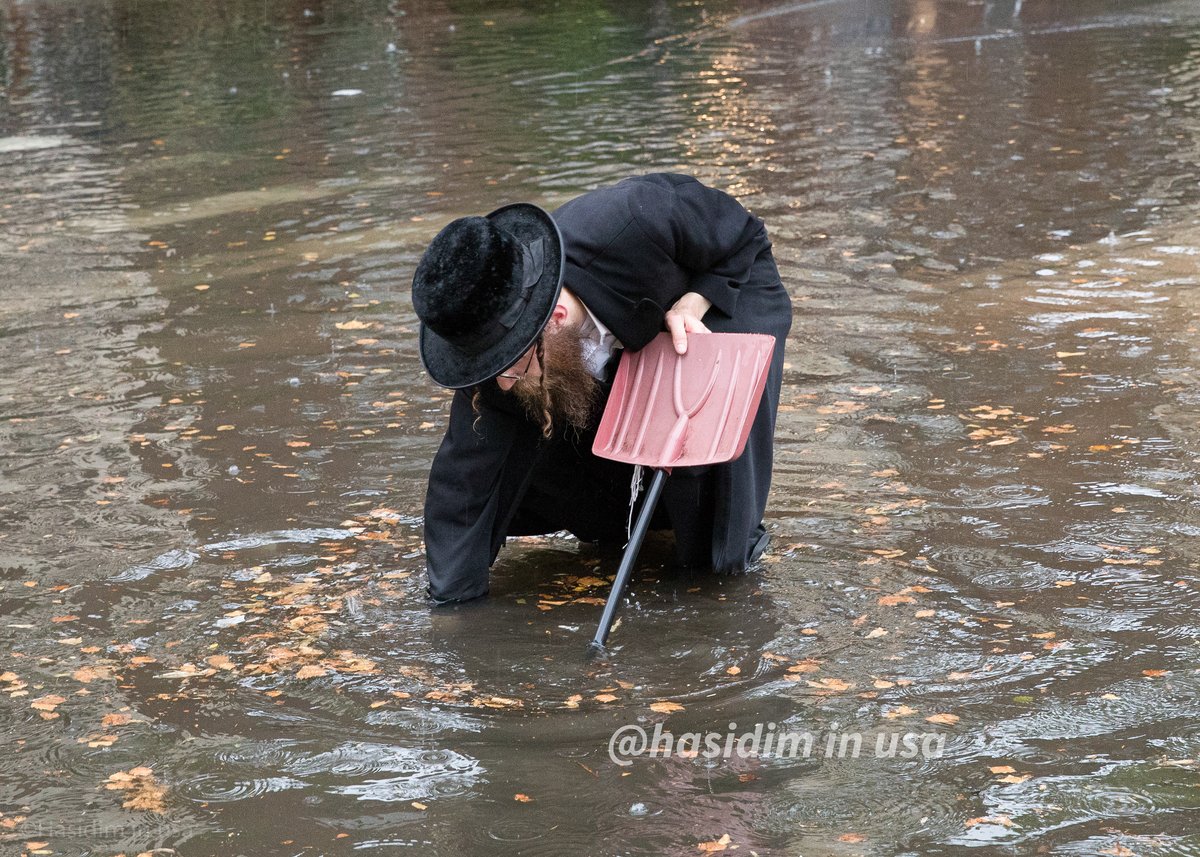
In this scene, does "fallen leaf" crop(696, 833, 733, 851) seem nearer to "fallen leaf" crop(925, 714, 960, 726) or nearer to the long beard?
"fallen leaf" crop(925, 714, 960, 726)

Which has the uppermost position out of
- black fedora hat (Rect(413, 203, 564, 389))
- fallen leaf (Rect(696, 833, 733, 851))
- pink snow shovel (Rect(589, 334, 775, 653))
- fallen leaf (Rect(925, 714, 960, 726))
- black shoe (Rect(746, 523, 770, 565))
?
black fedora hat (Rect(413, 203, 564, 389))

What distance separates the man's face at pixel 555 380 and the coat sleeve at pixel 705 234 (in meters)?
0.38

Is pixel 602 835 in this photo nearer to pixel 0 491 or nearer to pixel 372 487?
pixel 372 487

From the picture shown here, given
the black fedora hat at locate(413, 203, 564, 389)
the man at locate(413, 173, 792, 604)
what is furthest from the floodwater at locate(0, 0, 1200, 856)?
the black fedora hat at locate(413, 203, 564, 389)

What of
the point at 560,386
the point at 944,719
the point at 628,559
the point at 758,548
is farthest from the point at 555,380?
the point at 944,719

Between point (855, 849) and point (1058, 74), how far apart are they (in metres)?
12.7

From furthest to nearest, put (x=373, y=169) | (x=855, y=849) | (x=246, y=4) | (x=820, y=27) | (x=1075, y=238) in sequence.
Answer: (x=246, y=4) < (x=820, y=27) < (x=373, y=169) < (x=1075, y=238) < (x=855, y=849)

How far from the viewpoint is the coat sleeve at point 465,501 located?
4.29 meters

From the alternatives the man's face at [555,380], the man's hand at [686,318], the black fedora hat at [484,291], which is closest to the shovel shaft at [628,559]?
the man's face at [555,380]

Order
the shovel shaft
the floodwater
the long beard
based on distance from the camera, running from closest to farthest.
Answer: the floodwater
the long beard
the shovel shaft

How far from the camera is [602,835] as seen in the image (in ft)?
10.8

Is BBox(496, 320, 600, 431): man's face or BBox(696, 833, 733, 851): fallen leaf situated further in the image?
BBox(496, 320, 600, 431): man's face

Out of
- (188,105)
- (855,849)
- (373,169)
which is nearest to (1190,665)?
(855,849)

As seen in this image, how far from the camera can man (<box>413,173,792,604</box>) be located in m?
3.74
